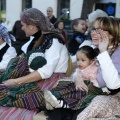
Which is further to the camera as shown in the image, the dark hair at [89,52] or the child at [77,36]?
the child at [77,36]

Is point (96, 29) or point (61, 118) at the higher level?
point (96, 29)

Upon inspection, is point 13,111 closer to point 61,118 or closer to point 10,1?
point 61,118

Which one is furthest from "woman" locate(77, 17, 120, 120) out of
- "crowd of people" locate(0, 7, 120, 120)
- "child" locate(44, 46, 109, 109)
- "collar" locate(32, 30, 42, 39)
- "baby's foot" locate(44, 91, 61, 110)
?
"collar" locate(32, 30, 42, 39)

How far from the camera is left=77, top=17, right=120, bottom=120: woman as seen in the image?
288cm

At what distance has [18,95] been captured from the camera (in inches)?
135

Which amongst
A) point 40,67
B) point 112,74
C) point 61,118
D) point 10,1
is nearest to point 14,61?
point 40,67

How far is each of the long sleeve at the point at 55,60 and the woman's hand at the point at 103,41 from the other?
0.67 metres

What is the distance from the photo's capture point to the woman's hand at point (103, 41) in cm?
301

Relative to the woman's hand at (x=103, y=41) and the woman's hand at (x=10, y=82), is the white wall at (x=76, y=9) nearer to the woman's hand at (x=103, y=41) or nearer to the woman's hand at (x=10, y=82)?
the woman's hand at (x=10, y=82)

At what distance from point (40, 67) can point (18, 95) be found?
378 mm

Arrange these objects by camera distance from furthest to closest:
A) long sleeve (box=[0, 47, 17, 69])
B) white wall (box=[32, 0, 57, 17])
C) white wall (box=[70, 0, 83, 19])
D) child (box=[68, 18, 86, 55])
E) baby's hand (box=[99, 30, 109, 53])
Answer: white wall (box=[32, 0, 57, 17])
white wall (box=[70, 0, 83, 19])
child (box=[68, 18, 86, 55])
long sleeve (box=[0, 47, 17, 69])
baby's hand (box=[99, 30, 109, 53])

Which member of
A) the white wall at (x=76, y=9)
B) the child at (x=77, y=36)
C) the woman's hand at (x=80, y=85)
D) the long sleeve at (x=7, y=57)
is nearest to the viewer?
the woman's hand at (x=80, y=85)

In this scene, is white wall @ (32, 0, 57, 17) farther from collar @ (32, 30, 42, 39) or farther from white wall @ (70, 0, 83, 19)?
collar @ (32, 30, 42, 39)

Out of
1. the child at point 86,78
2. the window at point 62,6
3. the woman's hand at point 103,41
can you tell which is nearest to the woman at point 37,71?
Result: the child at point 86,78
